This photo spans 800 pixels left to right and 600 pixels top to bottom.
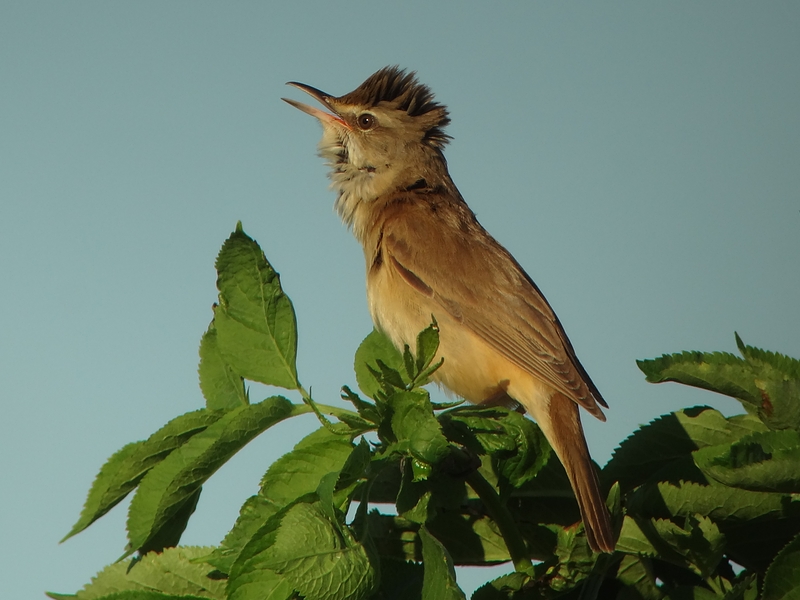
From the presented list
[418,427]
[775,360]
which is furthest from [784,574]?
[418,427]

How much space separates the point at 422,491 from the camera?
77.2 inches

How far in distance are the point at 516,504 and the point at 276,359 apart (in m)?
0.73

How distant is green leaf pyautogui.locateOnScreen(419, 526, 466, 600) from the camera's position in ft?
5.02

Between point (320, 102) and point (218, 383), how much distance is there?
3.96m

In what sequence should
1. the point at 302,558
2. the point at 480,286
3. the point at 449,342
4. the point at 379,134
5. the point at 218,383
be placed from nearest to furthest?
1. the point at 302,558
2. the point at 218,383
3. the point at 449,342
4. the point at 480,286
5. the point at 379,134

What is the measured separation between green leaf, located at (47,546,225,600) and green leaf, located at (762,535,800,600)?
1167mm

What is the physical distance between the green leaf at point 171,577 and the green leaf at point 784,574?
45.9 inches

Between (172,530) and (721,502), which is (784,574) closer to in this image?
(721,502)

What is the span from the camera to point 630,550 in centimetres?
205

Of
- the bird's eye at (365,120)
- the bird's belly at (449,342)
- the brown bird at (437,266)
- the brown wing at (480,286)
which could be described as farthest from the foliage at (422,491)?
the bird's eye at (365,120)

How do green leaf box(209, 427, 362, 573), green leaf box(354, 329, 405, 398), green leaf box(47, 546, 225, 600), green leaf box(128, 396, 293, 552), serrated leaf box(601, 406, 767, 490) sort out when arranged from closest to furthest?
green leaf box(209, 427, 362, 573), green leaf box(128, 396, 293, 552), green leaf box(47, 546, 225, 600), serrated leaf box(601, 406, 767, 490), green leaf box(354, 329, 405, 398)

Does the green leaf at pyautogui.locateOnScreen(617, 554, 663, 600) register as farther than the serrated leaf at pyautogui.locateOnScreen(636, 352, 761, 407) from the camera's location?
Yes

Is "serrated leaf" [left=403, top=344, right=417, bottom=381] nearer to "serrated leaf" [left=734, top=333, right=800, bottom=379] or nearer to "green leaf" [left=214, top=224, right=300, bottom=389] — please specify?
"green leaf" [left=214, top=224, right=300, bottom=389]

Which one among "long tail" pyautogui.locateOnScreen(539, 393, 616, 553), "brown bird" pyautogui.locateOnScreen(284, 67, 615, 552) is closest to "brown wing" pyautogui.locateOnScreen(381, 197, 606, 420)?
"brown bird" pyautogui.locateOnScreen(284, 67, 615, 552)
